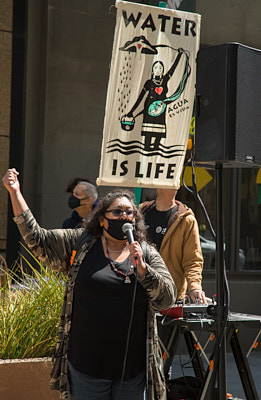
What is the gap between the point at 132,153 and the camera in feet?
18.6

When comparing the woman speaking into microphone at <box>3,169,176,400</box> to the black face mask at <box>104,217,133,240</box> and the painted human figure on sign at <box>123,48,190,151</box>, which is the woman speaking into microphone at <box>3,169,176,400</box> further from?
the painted human figure on sign at <box>123,48,190,151</box>

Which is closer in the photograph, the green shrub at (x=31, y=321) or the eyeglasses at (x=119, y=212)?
the eyeglasses at (x=119, y=212)

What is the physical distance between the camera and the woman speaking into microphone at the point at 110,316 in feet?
12.3

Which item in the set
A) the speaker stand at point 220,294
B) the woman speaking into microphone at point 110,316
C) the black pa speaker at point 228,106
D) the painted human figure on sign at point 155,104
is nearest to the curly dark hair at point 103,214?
the woman speaking into microphone at point 110,316

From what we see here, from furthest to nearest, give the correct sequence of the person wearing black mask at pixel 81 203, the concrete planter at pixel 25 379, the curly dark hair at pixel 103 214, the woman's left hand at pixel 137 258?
the person wearing black mask at pixel 81 203
the concrete planter at pixel 25 379
the curly dark hair at pixel 103 214
the woman's left hand at pixel 137 258

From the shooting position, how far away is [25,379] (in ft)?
16.5

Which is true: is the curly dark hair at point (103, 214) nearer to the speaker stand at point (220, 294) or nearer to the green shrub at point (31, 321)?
the speaker stand at point (220, 294)

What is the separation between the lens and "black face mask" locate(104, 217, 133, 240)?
154 inches

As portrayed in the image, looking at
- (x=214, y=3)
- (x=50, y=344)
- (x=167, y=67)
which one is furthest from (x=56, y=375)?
(x=214, y=3)

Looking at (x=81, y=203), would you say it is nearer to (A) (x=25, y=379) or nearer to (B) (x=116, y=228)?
(A) (x=25, y=379)

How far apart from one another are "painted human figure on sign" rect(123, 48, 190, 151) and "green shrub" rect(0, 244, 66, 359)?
1.52m

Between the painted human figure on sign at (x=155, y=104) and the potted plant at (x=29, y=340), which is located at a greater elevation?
the painted human figure on sign at (x=155, y=104)

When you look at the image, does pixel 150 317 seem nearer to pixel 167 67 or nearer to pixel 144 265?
pixel 144 265

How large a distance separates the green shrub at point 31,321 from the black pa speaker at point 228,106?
1799 millimetres
